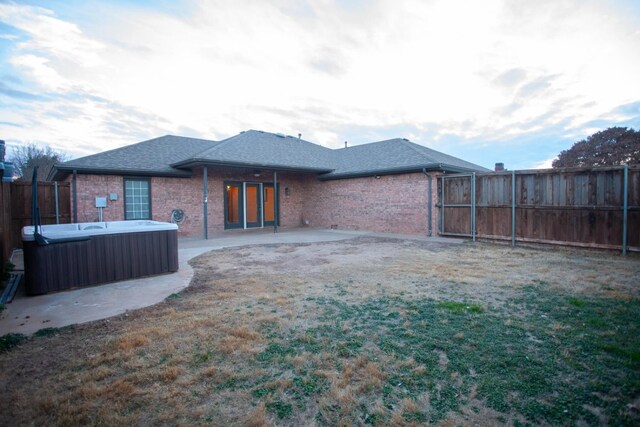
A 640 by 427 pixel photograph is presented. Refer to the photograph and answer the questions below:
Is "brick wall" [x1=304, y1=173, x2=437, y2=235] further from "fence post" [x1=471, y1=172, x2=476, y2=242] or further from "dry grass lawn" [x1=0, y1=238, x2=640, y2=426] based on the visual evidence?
"dry grass lawn" [x1=0, y1=238, x2=640, y2=426]

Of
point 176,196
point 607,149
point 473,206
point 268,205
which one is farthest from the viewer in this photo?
point 607,149

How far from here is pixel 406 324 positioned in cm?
342

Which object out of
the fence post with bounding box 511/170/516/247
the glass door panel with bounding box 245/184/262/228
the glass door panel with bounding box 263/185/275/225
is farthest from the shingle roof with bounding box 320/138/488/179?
the glass door panel with bounding box 245/184/262/228

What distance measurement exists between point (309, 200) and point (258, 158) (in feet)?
13.9

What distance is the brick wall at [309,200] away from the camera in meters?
11.2

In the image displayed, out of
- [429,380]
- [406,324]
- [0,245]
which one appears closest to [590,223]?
[406,324]

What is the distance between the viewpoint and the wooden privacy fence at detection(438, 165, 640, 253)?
24.5 feet

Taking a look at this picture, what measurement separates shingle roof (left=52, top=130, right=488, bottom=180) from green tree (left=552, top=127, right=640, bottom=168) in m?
14.6

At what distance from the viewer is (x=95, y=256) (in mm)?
5164

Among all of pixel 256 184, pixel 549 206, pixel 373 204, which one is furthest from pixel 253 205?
pixel 549 206

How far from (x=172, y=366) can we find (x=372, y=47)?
11.3 m

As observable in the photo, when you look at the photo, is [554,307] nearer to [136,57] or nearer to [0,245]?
[0,245]

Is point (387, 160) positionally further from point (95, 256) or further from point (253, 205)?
point (95, 256)

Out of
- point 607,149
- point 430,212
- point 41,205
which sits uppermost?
point 607,149
